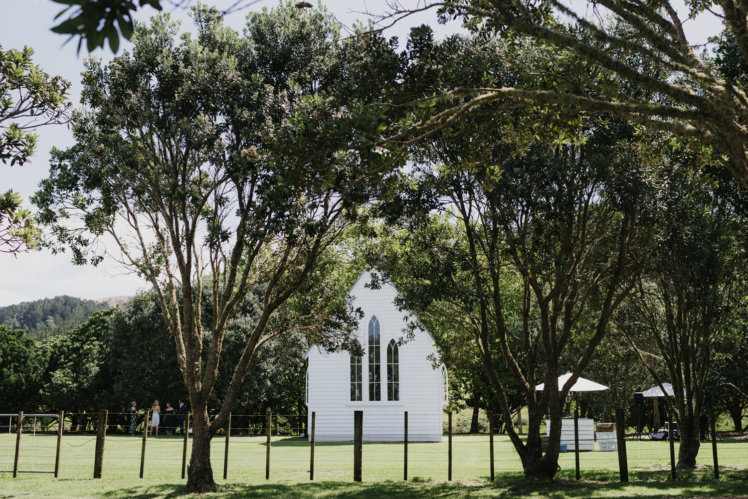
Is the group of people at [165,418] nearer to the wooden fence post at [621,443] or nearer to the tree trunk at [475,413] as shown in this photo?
the tree trunk at [475,413]

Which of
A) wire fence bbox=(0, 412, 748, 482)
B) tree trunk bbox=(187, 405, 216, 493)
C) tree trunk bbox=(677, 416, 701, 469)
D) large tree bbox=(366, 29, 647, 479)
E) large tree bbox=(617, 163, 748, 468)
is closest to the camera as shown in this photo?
large tree bbox=(366, 29, 647, 479)

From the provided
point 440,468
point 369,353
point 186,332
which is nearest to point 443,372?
point 369,353

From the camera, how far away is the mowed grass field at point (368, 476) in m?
12.2

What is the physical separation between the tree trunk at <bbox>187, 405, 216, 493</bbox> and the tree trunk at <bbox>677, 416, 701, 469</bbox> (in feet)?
36.5

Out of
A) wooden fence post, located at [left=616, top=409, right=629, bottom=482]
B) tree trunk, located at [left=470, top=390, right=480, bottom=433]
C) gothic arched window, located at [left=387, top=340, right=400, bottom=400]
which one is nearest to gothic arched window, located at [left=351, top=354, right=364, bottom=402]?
gothic arched window, located at [left=387, top=340, right=400, bottom=400]

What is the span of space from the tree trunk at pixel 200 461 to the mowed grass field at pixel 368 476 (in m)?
0.27

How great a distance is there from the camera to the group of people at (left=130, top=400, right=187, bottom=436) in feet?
94.4

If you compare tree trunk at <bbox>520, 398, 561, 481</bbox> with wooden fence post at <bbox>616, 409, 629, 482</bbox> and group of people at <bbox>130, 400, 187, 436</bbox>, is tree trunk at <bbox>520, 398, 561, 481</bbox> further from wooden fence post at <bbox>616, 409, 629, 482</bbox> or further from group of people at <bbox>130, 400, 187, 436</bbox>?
group of people at <bbox>130, 400, 187, 436</bbox>

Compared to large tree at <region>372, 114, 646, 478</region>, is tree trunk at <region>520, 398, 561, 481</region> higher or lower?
A: lower

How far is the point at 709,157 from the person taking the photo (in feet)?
33.1

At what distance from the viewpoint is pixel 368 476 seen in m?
15.0

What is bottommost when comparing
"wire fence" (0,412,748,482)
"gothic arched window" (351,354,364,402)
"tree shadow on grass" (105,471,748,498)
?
"wire fence" (0,412,748,482)

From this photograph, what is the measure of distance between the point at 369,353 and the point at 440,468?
41.6 feet

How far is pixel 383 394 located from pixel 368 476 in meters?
14.2
